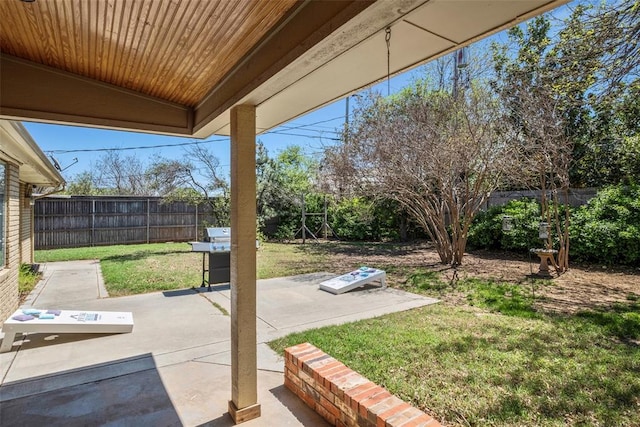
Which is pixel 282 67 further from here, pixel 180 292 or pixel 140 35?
pixel 180 292

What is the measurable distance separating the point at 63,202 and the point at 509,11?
15889 millimetres

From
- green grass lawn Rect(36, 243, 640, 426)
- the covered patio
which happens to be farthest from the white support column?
green grass lawn Rect(36, 243, 640, 426)

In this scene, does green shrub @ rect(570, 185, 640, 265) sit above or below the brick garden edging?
above

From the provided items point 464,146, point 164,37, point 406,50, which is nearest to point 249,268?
point 164,37

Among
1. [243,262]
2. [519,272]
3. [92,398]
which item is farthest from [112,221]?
[519,272]

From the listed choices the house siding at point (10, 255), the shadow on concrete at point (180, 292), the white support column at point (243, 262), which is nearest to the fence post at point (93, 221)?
the house siding at point (10, 255)

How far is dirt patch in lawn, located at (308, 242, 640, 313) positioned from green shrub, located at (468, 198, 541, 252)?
0.35 meters

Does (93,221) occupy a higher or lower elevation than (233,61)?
lower

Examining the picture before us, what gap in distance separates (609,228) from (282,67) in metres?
9.41

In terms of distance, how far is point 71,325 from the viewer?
13.1 ft

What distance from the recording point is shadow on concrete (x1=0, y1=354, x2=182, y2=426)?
2.55 meters

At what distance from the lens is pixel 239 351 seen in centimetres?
253

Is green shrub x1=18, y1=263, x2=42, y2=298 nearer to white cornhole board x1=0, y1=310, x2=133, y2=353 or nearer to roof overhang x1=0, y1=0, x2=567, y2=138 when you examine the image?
white cornhole board x1=0, y1=310, x2=133, y2=353

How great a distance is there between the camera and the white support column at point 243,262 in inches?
97.7
